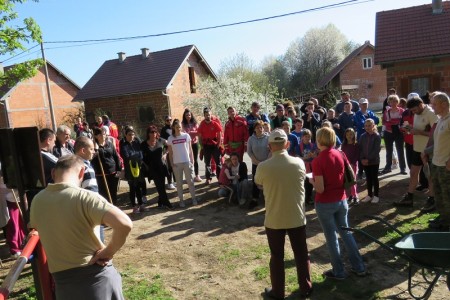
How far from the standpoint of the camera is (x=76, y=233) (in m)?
2.67

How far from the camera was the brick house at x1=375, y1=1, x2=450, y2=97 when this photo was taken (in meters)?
14.4

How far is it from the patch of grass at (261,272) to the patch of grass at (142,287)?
1124 mm

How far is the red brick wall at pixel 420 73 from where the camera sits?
1428 cm

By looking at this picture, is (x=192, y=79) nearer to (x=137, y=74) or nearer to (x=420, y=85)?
(x=137, y=74)

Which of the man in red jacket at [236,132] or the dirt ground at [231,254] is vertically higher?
the man in red jacket at [236,132]

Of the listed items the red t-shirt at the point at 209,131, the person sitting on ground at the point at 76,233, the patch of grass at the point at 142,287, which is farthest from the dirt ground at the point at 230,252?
the person sitting on ground at the point at 76,233

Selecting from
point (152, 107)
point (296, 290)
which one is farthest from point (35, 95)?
point (296, 290)

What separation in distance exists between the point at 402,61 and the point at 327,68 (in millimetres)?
44026

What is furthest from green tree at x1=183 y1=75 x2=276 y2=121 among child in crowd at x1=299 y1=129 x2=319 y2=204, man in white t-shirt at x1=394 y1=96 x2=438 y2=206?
man in white t-shirt at x1=394 y1=96 x2=438 y2=206

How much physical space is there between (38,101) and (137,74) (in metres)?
10.5

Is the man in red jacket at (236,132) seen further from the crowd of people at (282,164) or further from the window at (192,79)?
the window at (192,79)

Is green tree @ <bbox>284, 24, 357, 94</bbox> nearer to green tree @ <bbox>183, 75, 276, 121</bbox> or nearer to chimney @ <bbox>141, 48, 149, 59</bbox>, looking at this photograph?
chimney @ <bbox>141, 48, 149, 59</bbox>

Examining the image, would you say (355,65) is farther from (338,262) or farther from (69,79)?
(338,262)

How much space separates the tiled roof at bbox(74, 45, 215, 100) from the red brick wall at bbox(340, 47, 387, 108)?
19.8 m
